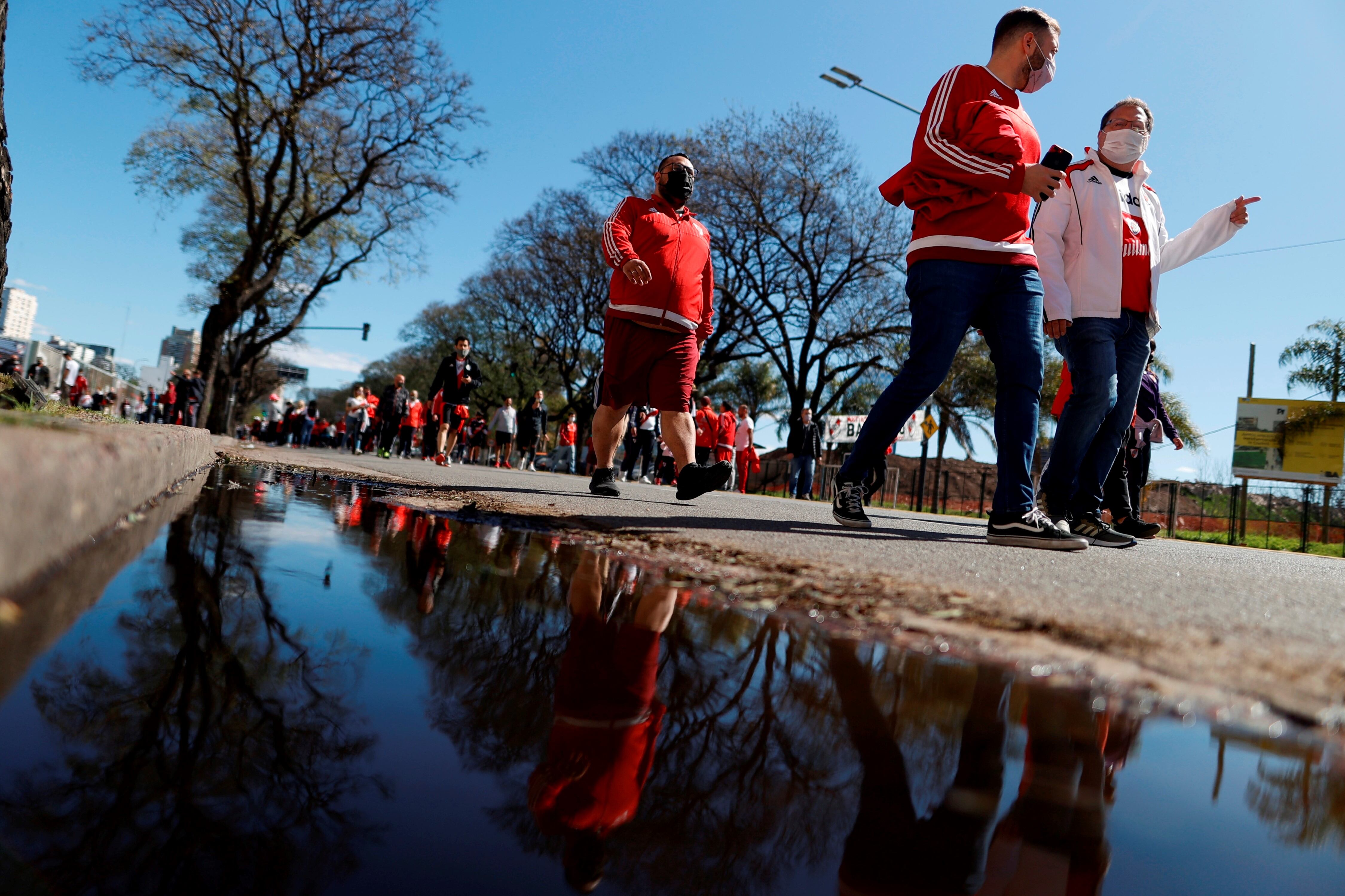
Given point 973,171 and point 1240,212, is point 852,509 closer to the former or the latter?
point 973,171

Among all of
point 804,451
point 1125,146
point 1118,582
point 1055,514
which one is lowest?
point 1118,582

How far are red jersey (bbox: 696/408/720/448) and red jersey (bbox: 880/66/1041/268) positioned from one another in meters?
13.7

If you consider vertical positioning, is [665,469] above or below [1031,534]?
above


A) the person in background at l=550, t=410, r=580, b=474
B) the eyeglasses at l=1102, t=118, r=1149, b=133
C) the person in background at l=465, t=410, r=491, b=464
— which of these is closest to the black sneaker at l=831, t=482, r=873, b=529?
the eyeglasses at l=1102, t=118, r=1149, b=133

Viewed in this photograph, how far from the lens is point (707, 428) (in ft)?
59.0

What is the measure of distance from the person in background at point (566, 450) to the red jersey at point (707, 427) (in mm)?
6481

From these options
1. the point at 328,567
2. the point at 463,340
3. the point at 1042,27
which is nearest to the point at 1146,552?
the point at 1042,27

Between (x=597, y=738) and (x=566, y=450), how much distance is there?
24331mm

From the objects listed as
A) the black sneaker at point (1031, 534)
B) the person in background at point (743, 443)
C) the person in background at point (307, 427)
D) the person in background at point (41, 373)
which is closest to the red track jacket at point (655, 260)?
the black sneaker at point (1031, 534)

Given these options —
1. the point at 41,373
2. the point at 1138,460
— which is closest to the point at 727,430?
the point at 1138,460

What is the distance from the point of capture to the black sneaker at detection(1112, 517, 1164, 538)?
668 centimetres

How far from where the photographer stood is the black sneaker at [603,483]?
233 inches

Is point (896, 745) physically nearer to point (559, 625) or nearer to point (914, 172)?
point (559, 625)

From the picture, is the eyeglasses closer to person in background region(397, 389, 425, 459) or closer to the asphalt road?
the asphalt road
